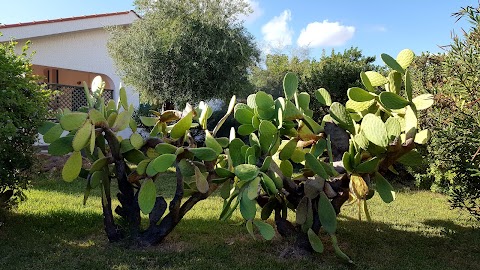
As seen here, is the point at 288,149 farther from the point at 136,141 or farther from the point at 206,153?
the point at 136,141

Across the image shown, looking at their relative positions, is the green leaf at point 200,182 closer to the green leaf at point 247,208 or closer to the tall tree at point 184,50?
the green leaf at point 247,208

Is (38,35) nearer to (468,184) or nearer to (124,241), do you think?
(124,241)

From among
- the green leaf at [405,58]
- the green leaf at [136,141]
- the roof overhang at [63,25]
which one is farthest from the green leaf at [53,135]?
the roof overhang at [63,25]

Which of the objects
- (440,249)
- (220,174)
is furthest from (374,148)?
(440,249)

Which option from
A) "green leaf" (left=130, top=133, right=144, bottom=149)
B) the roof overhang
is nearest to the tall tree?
the roof overhang

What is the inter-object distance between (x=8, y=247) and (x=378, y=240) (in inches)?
154

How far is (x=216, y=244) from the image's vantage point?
14.8 ft

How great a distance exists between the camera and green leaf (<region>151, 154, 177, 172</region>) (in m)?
3.62

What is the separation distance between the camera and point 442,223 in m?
6.00

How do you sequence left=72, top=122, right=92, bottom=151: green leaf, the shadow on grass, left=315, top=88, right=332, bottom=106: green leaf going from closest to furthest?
1. left=72, top=122, right=92, bottom=151: green leaf
2. the shadow on grass
3. left=315, top=88, right=332, bottom=106: green leaf

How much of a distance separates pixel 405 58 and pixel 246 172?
5.83ft

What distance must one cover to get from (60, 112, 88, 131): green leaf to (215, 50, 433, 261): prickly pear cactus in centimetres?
126

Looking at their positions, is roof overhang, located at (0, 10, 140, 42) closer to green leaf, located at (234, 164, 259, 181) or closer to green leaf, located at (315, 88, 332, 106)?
green leaf, located at (315, 88, 332, 106)

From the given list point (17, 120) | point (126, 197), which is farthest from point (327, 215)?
point (17, 120)
